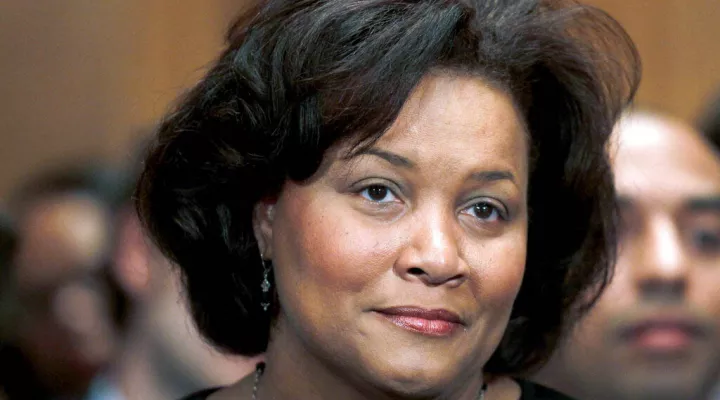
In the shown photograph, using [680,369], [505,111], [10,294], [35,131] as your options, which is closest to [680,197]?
[680,369]

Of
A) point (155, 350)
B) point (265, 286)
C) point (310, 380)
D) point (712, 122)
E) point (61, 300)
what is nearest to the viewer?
point (310, 380)

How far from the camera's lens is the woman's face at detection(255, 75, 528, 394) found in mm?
2598

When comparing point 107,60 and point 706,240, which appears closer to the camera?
point 706,240

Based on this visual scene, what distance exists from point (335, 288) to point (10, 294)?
2225 mm

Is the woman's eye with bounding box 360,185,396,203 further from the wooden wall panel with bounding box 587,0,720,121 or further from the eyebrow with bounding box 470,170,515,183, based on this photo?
the wooden wall panel with bounding box 587,0,720,121

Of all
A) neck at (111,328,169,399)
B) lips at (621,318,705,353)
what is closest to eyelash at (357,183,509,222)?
lips at (621,318,705,353)

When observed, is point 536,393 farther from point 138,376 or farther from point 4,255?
point 4,255

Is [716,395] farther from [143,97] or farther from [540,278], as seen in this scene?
[143,97]

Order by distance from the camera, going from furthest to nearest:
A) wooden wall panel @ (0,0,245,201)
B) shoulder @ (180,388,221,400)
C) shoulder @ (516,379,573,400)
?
wooden wall panel @ (0,0,245,201)
shoulder @ (180,388,221,400)
shoulder @ (516,379,573,400)

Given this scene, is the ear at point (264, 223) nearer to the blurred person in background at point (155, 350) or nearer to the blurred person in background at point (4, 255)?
the blurred person in background at point (155, 350)

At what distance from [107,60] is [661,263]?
9.35 feet

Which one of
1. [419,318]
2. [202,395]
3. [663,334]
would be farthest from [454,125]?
[663,334]

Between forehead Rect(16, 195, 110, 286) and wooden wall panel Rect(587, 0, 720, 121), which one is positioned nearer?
forehead Rect(16, 195, 110, 286)

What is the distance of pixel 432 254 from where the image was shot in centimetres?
257
